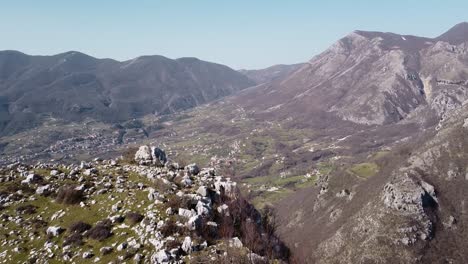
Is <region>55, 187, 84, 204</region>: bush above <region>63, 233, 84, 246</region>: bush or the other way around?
above

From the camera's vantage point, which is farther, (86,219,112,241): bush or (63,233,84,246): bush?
(63,233,84,246): bush

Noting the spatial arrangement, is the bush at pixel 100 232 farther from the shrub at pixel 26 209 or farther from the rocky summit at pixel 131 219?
the shrub at pixel 26 209

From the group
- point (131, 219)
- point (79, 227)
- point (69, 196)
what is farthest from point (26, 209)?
point (131, 219)

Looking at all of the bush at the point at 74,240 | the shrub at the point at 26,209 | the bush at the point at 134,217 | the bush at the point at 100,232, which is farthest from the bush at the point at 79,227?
the shrub at the point at 26,209

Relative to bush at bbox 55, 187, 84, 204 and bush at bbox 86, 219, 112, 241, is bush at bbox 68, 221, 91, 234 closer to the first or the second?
bush at bbox 86, 219, 112, 241

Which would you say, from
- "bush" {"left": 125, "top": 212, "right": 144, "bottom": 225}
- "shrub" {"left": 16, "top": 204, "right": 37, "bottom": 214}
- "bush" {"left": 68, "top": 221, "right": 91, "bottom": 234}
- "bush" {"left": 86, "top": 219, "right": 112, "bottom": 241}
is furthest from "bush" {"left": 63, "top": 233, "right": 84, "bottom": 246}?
Answer: "shrub" {"left": 16, "top": 204, "right": 37, "bottom": 214}

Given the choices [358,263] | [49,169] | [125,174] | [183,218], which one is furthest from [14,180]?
[358,263]

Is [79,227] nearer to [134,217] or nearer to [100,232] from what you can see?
[100,232]
